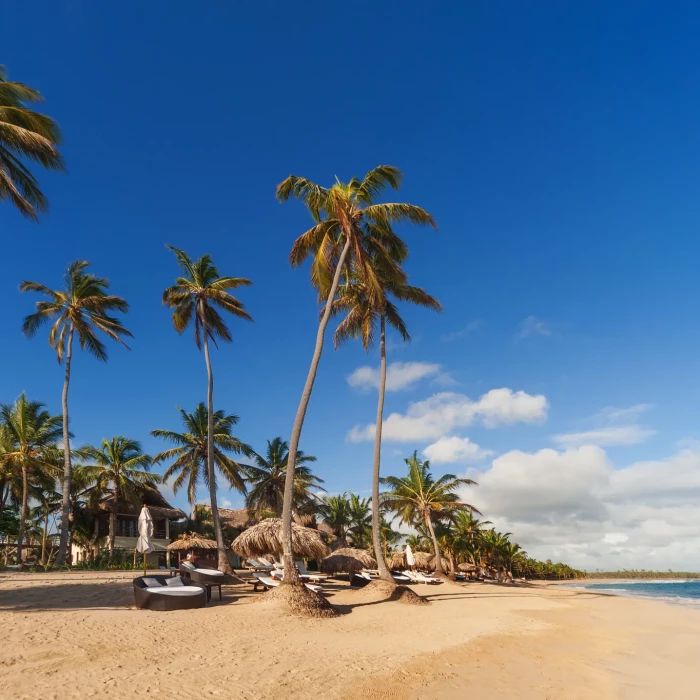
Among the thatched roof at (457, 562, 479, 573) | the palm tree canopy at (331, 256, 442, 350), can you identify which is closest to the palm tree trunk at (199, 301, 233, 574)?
the palm tree canopy at (331, 256, 442, 350)

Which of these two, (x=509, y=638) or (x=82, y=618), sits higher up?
(x=82, y=618)

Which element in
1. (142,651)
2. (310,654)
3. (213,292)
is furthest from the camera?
(213,292)

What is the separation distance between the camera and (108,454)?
2889cm

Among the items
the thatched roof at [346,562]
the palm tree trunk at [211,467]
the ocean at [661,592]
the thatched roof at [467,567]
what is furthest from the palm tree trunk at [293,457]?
the thatched roof at [467,567]

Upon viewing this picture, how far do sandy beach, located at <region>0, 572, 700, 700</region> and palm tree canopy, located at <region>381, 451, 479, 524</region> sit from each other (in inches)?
649

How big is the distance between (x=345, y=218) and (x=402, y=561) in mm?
25928

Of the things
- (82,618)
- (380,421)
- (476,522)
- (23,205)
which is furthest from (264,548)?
(476,522)

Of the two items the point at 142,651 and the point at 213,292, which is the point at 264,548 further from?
the point at 142,651

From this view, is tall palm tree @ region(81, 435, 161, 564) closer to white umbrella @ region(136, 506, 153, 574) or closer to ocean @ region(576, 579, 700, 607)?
white umbrella @ region(136, 506, 153, 574)

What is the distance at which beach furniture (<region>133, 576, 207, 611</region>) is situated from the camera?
11266mm

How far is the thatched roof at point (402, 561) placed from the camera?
3316cm

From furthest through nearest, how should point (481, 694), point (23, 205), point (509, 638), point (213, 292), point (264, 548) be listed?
point (213, 292) → point (264, 548) → point (23, 205) → point (509, 638) → point (481, 694)

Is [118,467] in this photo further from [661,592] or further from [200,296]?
[661,592]

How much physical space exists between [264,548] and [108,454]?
1402 cm
